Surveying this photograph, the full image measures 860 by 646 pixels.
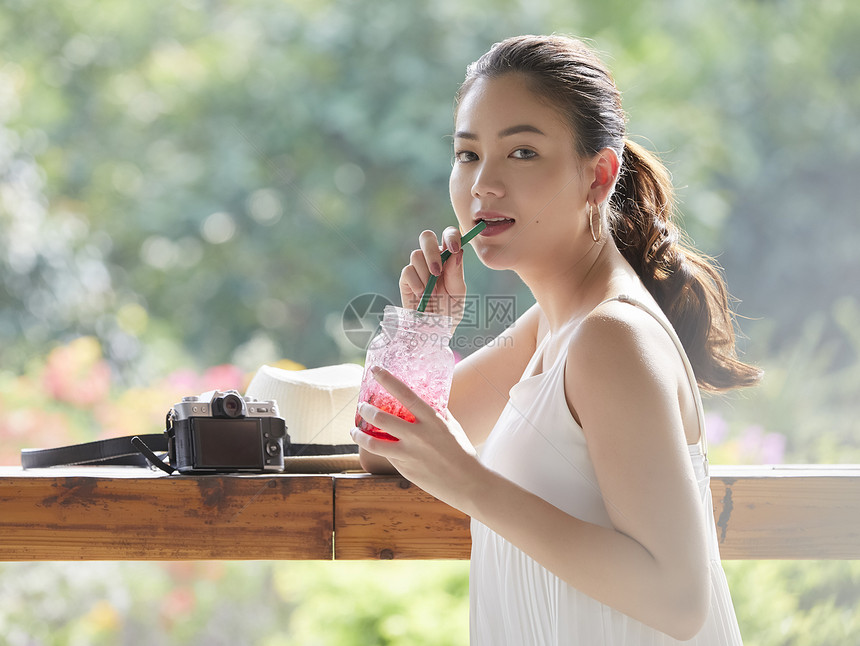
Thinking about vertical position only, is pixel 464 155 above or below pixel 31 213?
above

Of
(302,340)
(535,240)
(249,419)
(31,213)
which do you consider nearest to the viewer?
(535,240)

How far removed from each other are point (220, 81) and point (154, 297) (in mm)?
1174

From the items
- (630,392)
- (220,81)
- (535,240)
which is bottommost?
(630,392)

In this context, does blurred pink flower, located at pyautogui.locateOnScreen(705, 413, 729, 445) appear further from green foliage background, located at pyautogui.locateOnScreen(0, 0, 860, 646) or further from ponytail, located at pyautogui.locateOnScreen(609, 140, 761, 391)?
green foliage background, located at pyautogui.locateOnScreen(0, 0, 860, 646)

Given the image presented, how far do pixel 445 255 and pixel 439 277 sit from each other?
0.05 m

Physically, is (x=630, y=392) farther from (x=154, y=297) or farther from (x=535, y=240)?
(x=154, y=297)

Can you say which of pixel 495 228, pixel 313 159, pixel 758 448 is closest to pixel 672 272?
pixel 495 228

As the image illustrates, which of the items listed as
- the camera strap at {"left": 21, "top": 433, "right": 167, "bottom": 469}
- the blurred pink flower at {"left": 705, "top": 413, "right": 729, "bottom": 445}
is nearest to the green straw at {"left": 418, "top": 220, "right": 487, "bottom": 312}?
the camera strap at {"left": 21, "top": 433, "right": 167, "bottom": 469}

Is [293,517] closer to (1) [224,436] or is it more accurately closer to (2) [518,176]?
(1) [224,436]

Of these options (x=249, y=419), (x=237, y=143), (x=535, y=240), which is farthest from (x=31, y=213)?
(x=535, y=240)

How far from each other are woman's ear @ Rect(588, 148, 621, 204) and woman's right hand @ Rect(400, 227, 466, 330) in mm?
189

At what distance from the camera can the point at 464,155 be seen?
106 cm

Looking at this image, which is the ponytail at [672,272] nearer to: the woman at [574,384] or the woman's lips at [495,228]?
the woman at [574,384]

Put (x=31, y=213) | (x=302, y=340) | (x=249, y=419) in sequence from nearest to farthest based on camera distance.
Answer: (x=249, y=419) < (x=31, y=213) < (x=302, y=340)
